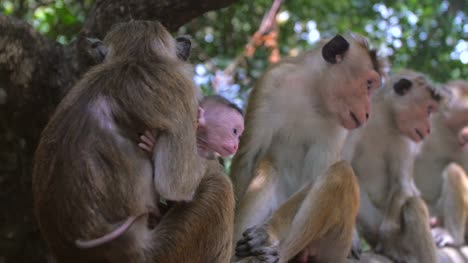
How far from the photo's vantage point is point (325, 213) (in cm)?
455

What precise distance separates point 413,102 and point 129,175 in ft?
13.2

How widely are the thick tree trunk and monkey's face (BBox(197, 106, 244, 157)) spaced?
130cm

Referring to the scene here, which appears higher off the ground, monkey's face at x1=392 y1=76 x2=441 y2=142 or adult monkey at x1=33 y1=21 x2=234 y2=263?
adult monkey at x1=33 y1=21 x2=234 y2=263

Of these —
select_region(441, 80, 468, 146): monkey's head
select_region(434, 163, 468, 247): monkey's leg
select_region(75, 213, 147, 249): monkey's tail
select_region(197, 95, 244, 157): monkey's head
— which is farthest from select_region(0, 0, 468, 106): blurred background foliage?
select_region(75, 213, 147, 249): monkey's tail

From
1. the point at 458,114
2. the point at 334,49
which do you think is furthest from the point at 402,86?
the point at 334,49

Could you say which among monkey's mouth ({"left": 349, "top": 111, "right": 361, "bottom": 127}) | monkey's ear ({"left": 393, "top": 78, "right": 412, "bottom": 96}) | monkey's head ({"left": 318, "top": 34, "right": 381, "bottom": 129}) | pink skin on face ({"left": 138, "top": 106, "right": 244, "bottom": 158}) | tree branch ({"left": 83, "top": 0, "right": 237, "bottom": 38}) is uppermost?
tree branch ({"left": 83, "top": 0, "right": 237, "bottom": 38})

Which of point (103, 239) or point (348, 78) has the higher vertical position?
point (103, 239)

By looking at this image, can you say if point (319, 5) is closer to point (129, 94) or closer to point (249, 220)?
point (249, 220)

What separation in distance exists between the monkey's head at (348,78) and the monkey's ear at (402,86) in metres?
1.31

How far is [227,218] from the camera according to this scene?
12.0 feet

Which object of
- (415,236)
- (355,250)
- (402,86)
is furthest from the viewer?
(402,86)

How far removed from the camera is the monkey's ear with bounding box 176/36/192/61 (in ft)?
13.7

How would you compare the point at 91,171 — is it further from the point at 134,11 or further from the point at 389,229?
the point at 389,229

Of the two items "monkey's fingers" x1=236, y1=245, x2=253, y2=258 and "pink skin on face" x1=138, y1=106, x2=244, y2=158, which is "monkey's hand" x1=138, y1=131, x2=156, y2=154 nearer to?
"pink skin on face" x1=138, y1=106, x2=244, y2=158
